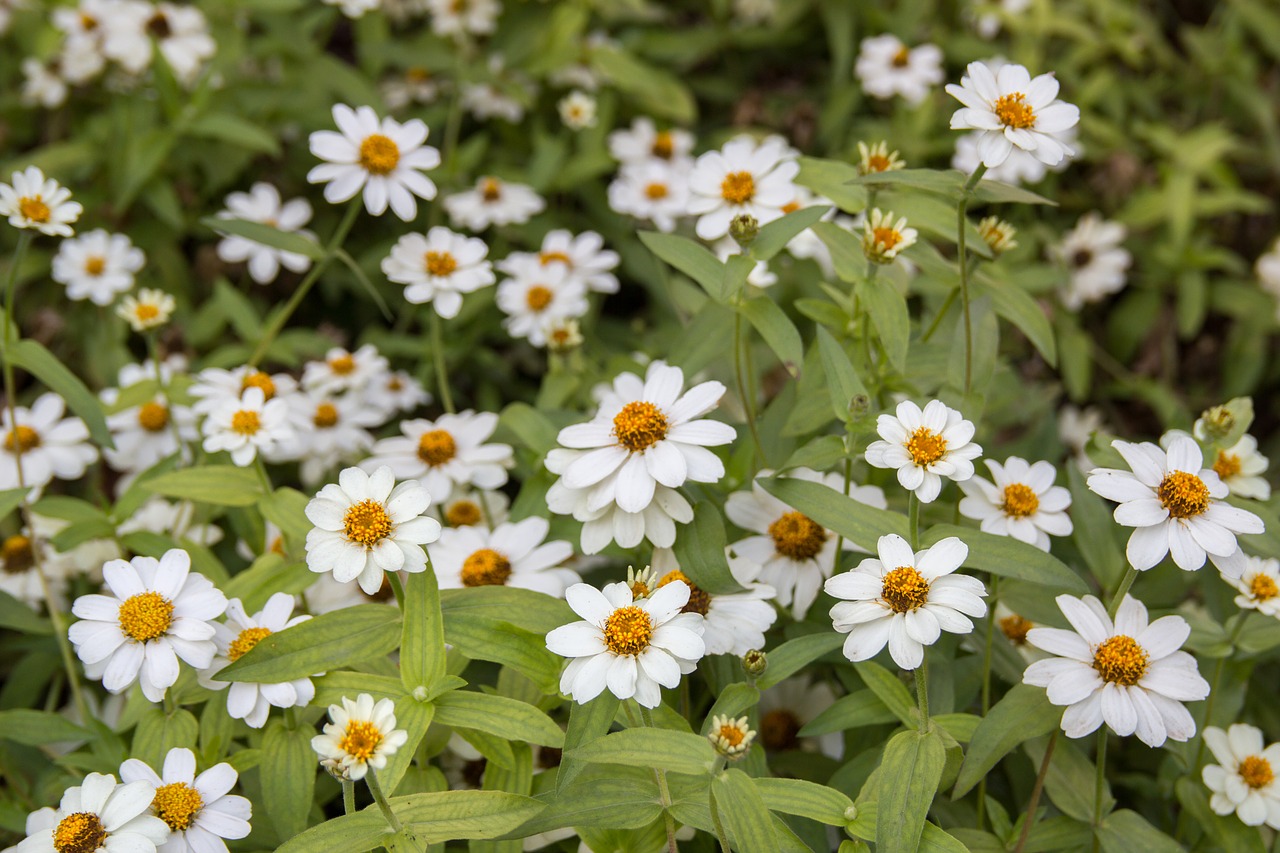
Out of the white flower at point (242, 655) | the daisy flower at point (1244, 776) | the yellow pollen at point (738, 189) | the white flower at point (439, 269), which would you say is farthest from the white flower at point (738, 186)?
the daisy flower at point (1244, 776)

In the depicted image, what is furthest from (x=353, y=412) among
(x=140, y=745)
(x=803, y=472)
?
(x=803, y=472)

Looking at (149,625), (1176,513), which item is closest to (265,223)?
(149,625)

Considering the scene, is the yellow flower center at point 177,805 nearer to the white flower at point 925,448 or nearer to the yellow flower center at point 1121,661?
the white flower at point 925,448

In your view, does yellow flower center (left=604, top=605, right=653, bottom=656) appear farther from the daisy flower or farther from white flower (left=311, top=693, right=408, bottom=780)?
the daisy flower

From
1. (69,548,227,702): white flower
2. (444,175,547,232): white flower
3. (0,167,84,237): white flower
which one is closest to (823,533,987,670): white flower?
(69,548,227,702): white flower

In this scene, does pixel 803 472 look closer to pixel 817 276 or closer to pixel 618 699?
pixel 618 699
